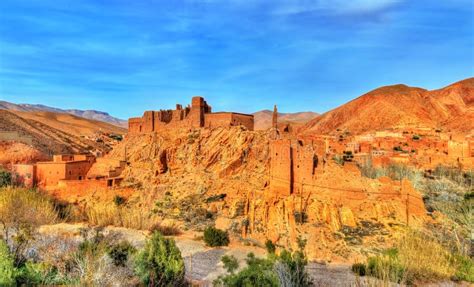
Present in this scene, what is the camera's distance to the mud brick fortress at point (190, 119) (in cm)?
3186

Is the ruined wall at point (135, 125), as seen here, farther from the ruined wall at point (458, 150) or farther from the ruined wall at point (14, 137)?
the ruined wall at point (458, 150)

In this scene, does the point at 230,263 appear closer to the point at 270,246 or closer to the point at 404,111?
the point at 270,246

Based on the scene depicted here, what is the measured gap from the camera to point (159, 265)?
1170 cm

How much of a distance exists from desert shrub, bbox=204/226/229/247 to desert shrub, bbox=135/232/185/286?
413 inches

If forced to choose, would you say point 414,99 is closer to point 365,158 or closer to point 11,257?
point 365,158

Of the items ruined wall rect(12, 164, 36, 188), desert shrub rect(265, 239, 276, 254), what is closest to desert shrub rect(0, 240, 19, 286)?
desert shrub rect(265, 239, 276, 254)

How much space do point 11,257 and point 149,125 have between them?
82.2ft

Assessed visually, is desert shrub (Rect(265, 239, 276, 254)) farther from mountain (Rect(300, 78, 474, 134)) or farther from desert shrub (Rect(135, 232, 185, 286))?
mountain (Rect(300, 78, 474, 134))

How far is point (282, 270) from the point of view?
9898 mm

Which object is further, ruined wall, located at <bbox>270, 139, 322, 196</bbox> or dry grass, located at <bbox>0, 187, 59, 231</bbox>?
ruined wall, located at <bbox>270, 139, 322, 196</bbox>

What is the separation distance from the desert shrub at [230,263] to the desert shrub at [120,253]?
19.7 feet

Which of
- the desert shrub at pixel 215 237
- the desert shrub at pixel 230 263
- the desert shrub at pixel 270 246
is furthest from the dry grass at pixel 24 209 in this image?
the desert shrub at pixel 270 246

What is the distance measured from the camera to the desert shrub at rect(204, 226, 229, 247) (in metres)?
22.8

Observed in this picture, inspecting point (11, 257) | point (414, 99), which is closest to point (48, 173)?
point (11, 257)
